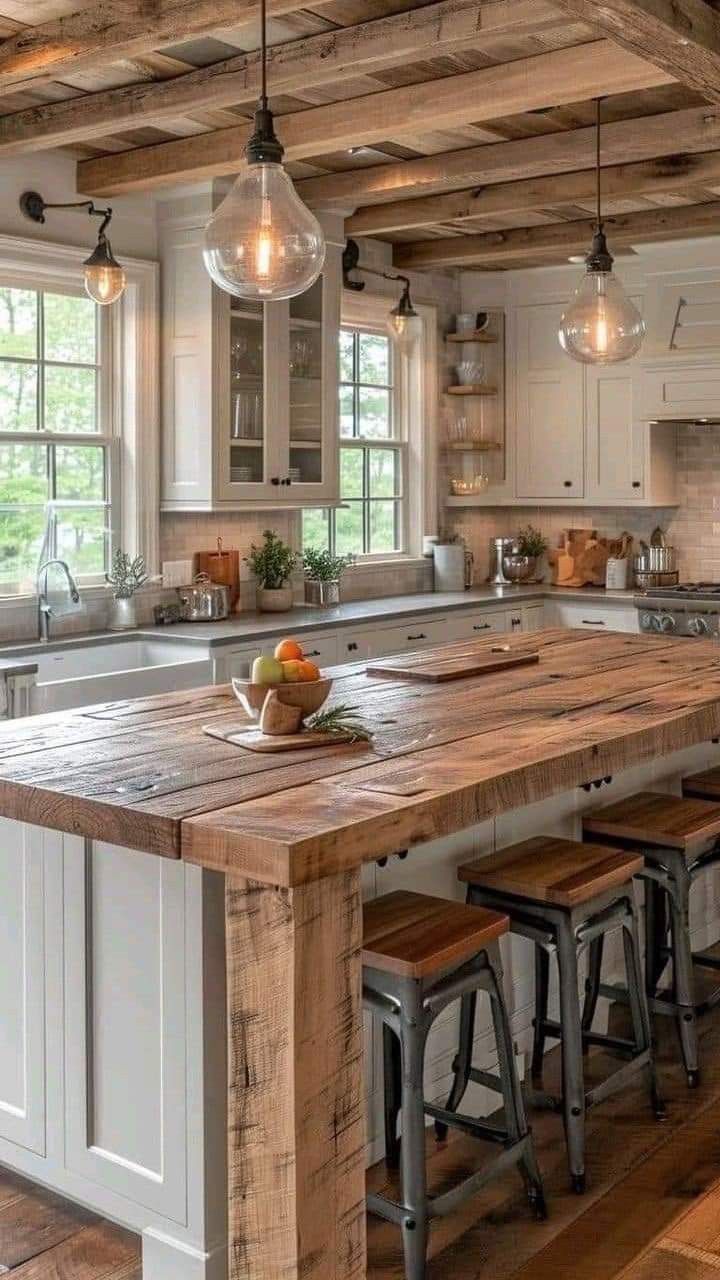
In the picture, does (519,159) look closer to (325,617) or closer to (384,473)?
(325,617)

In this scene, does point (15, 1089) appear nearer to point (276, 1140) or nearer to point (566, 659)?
point (276, 1140)

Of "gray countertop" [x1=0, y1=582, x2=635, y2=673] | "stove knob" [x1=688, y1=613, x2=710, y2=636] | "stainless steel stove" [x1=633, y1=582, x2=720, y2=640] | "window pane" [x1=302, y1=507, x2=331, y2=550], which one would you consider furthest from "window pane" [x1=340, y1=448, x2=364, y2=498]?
"stove knob" [x1=688, y1=613, x2=710, y2=636]

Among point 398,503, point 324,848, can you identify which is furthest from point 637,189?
point 324,848

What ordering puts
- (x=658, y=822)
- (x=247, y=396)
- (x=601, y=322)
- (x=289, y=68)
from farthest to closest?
(x=247, y=396) < (x=289, y=68) < (x=601, y=322) < (x=658, y=822)

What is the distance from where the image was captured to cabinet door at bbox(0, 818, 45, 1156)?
2.72m

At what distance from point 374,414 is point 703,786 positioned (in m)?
3.78

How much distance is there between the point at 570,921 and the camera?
2885 millimetres

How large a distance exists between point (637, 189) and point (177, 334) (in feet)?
6.48

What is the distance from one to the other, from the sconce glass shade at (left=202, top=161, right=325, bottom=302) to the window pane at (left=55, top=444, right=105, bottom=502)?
2862 millimetres

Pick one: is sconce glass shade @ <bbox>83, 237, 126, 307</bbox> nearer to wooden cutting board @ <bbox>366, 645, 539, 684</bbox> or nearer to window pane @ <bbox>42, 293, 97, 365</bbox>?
window pane @ <bbox>42, 293, 97, 365</bbox>

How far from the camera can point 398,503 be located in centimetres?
739

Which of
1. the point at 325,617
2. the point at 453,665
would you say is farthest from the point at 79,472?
the point at 453,665

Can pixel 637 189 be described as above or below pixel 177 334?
above

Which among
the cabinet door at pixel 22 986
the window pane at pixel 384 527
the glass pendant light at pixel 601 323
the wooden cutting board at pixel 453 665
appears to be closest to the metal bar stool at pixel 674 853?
the wooden cutting board at pixel 453 665
